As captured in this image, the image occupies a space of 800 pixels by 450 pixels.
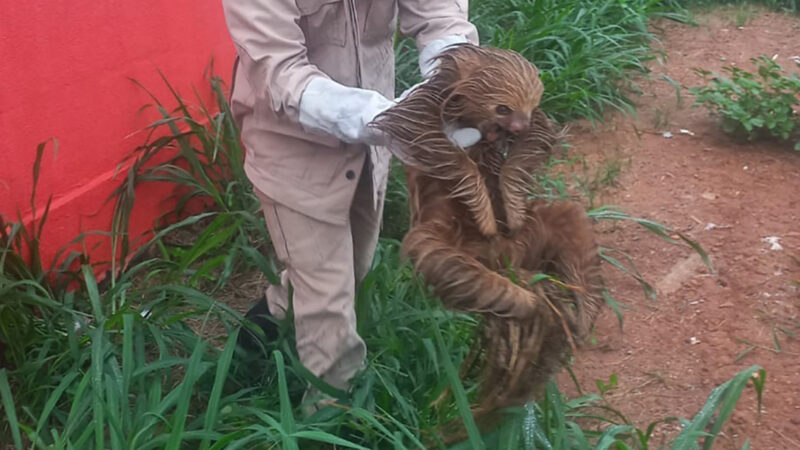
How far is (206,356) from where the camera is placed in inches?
95.4

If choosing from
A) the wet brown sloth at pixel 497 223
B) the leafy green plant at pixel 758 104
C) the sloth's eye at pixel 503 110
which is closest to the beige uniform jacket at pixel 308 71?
the wet brown sloth at pixel 497 223

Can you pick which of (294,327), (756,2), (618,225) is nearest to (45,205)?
(294,327)

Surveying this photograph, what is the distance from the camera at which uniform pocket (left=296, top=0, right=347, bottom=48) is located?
201 cm

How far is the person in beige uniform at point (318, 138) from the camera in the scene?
1.93 meters

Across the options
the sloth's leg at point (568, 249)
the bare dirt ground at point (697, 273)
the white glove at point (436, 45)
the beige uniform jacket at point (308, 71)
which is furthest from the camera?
the bare dirt ground at point (697, 273)

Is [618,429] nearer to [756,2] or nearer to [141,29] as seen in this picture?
[141,29]

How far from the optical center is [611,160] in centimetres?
392

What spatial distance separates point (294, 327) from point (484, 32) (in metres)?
2.30

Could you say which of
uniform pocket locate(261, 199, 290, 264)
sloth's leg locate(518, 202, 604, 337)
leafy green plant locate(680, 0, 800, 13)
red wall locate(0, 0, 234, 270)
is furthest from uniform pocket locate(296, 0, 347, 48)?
leafy green plant locate(680, 0, 800, 13)

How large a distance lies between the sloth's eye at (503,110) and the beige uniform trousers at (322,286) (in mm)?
624

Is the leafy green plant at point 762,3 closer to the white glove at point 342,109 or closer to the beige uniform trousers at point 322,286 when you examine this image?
the beige uniform trousers at point 322,286

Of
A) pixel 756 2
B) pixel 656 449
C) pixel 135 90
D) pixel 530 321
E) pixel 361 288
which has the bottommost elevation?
pixel 756 2

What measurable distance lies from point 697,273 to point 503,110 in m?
1.90

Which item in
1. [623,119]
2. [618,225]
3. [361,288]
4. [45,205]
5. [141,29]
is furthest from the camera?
[623,119]
